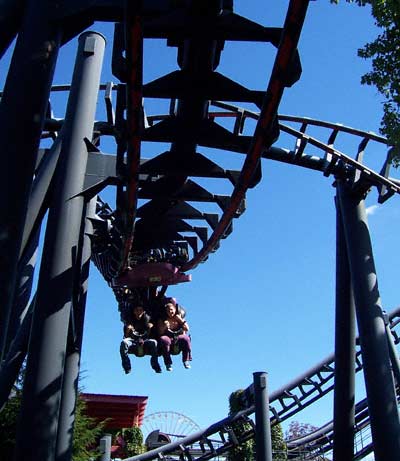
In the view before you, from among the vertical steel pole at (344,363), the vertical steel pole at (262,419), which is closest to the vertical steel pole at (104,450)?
the vertical steel pole at (344,363)

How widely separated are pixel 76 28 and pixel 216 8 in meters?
1.02

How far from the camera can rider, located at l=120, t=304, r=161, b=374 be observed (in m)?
7.36

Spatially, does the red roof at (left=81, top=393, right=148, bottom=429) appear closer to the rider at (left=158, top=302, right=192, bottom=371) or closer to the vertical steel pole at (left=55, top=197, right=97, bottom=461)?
the rider at (left=158, top=302, right=192, bottom=371)

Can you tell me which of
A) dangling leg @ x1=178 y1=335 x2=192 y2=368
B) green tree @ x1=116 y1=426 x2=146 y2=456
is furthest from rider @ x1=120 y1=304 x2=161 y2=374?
green tree @ x1=116 y1=426 x2=146 y2=456

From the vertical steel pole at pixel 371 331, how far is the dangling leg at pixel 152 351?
2.71m

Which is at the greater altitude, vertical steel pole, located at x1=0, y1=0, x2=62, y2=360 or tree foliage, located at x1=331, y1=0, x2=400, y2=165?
tree foliage, located at x1=331, y1=0, x2=400, y2=165

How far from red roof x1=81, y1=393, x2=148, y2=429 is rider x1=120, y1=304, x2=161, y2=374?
19.2ft

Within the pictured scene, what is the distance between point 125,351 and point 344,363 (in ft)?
9.41

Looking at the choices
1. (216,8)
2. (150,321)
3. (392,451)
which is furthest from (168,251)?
(216,8)

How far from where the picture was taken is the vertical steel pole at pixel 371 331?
19.2ft

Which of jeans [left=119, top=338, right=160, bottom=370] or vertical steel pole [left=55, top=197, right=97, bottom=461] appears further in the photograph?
jeans [left=119, top=338, right=160, bottom=370]

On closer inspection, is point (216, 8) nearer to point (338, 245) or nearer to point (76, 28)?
point (76, 28)

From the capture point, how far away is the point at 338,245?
757 cm

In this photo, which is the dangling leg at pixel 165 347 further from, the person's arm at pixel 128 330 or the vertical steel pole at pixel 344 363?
the vertical steel pole at pixel 344 363
